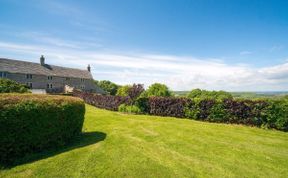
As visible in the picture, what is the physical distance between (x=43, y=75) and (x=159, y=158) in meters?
47.0

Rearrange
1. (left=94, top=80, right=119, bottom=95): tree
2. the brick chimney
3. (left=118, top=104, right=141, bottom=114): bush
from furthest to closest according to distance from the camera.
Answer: (left=94, top=80, right=119, bottom=95): tree, the brick chimney, (left=118, top=104, right=141, bottom=114): bush

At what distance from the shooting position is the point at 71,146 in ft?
23.6

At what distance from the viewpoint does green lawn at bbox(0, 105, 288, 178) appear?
5250 millimetres

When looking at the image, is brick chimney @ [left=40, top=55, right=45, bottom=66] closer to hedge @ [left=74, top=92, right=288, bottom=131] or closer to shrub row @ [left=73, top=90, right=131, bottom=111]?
shrub row @ [left=73, top=90, right=131, bottom=111]

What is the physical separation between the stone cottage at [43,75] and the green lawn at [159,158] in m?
40.3

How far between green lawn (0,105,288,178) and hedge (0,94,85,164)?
0.44 m

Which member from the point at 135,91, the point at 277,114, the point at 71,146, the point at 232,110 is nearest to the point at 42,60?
the point at 135,91

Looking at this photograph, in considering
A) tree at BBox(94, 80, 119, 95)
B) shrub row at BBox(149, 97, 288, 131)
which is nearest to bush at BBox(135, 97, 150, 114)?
shrub row at BBox(149, 97, 288, 131)

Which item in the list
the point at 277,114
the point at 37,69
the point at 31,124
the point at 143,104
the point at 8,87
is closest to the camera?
the point at 31,124

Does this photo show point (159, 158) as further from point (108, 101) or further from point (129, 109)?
point (108, 101)

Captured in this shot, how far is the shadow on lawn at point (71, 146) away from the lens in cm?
566

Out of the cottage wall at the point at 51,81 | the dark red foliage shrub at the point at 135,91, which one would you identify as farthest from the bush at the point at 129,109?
the cottage wall at the point at 51,81

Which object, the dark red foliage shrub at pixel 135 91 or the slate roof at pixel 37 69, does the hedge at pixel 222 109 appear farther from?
the slate roof at pixel 37 69

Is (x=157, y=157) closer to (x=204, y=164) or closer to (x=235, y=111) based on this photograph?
(x=204, y=164)
